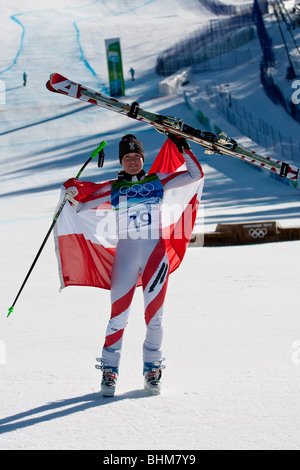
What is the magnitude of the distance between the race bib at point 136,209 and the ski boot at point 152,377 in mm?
784

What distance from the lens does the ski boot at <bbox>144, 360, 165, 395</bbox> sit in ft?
15.2

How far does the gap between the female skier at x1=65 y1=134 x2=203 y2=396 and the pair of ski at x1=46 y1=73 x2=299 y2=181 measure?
37 cm

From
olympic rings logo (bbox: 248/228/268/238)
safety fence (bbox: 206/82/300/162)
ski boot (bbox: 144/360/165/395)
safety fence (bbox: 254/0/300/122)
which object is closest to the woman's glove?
ski boot (bbox: 144/360/165/395)

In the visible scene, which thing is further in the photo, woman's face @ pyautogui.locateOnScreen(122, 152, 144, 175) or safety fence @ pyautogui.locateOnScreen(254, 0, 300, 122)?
safety fence @ pyautogui.locateOnScreen(254, 0, 300, 122)

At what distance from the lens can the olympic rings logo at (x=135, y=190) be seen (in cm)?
486

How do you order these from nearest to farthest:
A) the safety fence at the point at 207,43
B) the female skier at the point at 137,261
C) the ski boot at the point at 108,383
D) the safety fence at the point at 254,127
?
the ski boot at the point at 108,383 → the female skier at the point at 137,261 → the safety fence at the point at 254,127 → the safety fence at the point at 207,43

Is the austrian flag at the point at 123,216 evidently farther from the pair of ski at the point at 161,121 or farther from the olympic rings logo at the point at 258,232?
the olympic rings logo at the point at 258,232

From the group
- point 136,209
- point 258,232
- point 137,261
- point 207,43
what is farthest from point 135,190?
point 207,43

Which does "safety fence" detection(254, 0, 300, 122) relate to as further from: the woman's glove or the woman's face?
the woman's face

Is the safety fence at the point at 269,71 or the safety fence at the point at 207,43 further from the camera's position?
the safety fence at the point at 207,43

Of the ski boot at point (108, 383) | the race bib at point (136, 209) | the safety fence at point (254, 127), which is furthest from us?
the safety fence at point (254, 127)

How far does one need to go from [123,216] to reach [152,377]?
1.00 metres

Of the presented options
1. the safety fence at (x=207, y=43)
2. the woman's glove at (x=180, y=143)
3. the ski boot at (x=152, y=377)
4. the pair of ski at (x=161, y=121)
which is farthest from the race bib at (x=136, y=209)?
the safety fence at (x=207, y=43)
